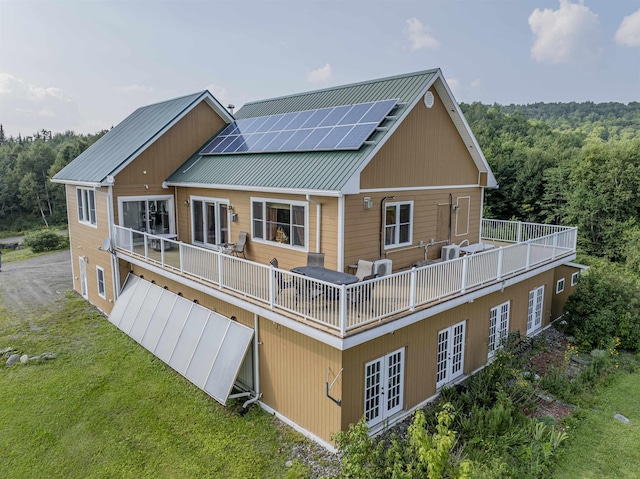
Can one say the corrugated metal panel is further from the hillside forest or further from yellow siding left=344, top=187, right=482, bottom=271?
the hillside forest

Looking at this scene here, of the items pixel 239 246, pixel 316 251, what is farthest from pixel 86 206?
pixel 316 251

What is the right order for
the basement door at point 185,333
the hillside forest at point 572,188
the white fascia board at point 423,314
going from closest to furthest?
the white fascia board at point 423,314
the basement door at point 185,333
the hillside forest at point 572,188

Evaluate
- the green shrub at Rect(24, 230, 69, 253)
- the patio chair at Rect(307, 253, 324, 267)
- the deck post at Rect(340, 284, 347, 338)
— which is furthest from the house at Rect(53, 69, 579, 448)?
the green shrub at Rect(24, 230, 69, 253)

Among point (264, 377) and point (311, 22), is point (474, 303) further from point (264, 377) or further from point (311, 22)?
point (311, 22)

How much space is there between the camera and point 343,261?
33.3 feet

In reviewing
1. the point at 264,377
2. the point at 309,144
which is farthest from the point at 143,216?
the point at 264,377

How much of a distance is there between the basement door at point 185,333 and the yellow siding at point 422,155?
5154mm

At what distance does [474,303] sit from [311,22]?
1820 cm

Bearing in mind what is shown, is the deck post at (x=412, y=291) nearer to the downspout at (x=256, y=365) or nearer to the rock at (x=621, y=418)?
the downspout at (x=256, y=365)

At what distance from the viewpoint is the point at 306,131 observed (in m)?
12.8

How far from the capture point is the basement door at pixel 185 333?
959cm

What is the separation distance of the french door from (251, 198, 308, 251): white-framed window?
14.1 ft

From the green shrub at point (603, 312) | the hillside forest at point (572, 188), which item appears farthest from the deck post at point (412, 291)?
the hillside forest at point (572, 188)

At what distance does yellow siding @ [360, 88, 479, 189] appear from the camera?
1085cm
